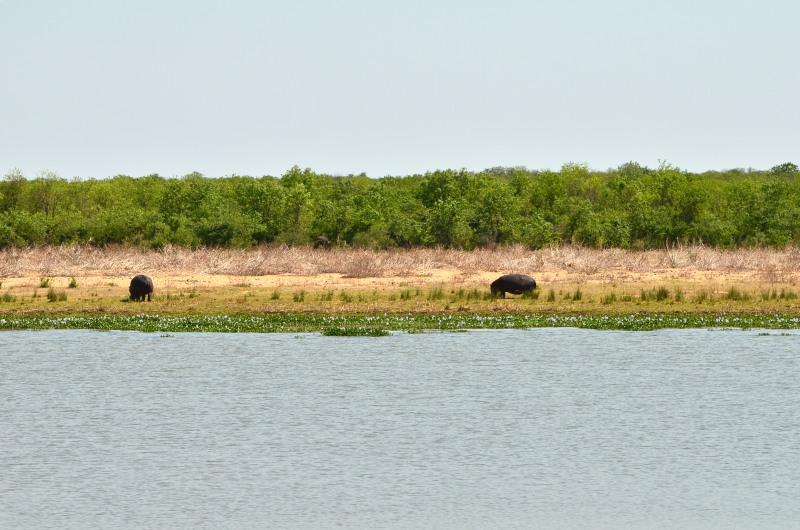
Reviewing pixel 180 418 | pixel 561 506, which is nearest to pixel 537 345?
pixel 180 418

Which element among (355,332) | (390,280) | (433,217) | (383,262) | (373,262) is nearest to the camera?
(355,332)

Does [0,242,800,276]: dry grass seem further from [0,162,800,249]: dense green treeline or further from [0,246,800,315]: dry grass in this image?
[0,162,800,249]: dense green treeline

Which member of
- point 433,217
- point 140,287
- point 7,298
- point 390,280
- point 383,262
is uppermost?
point 433,217

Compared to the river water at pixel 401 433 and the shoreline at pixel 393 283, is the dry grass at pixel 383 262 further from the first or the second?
the river water at pixel 401 433

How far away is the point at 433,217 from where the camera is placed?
2633 inches

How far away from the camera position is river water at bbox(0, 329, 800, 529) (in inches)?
541

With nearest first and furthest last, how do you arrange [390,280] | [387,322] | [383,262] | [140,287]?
[387,322] < [140,287] < [390,280] < [383,262]

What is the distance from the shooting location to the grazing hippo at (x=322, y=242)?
65738mm

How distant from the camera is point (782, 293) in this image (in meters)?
38.8

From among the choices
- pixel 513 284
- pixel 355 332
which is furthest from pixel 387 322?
pixel 513 284

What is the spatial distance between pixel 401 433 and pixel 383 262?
31.9 m

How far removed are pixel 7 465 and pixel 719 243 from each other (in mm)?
54353

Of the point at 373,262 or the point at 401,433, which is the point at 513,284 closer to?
the point at 373,262

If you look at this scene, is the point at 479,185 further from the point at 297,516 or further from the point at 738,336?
the point at 297,516
